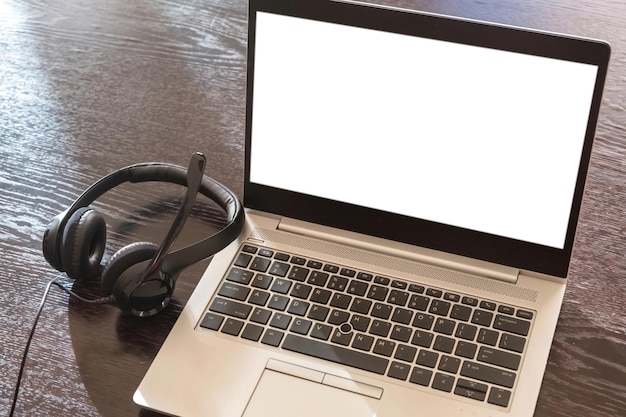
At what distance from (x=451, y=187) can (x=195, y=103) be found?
41 cm

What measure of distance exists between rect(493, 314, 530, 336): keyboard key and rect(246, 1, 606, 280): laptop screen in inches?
2.9

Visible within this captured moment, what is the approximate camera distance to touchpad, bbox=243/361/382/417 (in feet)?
2.46

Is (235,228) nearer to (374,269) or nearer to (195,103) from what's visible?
(374,269)

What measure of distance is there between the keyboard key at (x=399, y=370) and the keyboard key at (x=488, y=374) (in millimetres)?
50

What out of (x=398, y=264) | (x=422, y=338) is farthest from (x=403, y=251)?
(x=422, y=338)

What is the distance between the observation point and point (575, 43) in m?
0.77

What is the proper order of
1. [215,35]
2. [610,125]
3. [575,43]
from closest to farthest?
[575,43]
[610,125]
[215,35]

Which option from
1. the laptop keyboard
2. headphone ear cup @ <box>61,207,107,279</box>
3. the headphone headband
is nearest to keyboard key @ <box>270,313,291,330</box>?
the laptop keyboard

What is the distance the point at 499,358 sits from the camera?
771 millimetres

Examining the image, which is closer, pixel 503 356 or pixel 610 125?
pixel 503 356

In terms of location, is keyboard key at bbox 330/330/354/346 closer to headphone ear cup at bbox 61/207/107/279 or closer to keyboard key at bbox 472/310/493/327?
keyboard key at bbox 472/310/493/327

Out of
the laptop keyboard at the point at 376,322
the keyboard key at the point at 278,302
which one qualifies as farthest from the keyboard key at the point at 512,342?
the keyboard key at the point at 278,302

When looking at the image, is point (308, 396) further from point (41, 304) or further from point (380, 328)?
point (41, 304)

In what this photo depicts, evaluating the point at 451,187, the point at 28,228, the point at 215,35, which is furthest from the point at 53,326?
the point at 215,35
